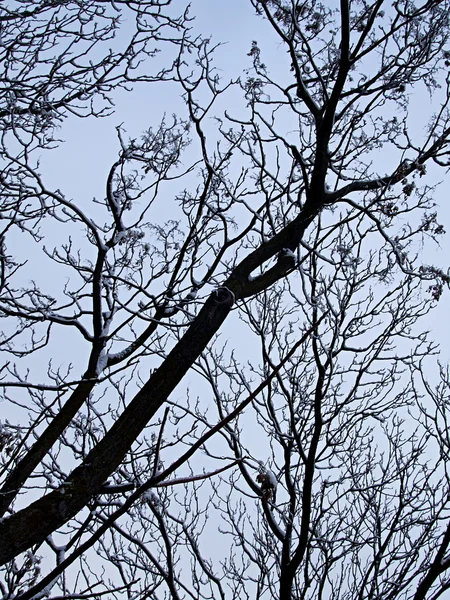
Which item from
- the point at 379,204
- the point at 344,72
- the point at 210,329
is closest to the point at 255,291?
the point at 210,329

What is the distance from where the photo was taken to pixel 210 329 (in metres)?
3.90

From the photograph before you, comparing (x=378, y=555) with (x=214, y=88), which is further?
(x=378, y=555)

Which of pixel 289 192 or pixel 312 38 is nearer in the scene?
pixel 312 38

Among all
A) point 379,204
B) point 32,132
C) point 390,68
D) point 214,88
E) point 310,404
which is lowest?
point 32,132

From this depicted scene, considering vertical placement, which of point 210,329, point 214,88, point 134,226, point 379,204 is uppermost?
point 214,88

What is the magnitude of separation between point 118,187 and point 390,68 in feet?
8.56

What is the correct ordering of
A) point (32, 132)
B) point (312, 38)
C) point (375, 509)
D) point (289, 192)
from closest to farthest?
point (32, 132)
point (312, 38)
point (289, 192)
point (375, 509)

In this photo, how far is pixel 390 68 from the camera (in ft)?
16.4

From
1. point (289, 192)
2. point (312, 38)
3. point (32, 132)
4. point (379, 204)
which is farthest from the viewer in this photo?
point (289, 192)

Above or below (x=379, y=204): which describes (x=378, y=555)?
below

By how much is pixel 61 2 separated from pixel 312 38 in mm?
2325

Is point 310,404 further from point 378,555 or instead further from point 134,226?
point 134,226

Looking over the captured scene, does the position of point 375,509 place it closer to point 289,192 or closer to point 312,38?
point 289,192

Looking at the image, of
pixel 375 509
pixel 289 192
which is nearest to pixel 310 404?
pixel 375 509
